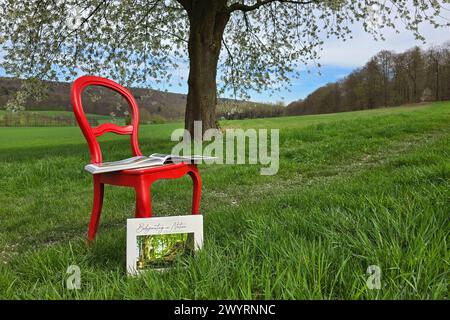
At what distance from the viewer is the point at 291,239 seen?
6.55 feet

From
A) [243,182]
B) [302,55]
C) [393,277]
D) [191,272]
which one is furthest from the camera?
[302,55]

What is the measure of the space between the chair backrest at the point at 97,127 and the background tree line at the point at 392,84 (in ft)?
92.9

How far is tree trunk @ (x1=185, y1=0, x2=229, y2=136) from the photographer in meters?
8.69

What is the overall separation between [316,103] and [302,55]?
1969cm

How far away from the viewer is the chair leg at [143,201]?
7.50 feet

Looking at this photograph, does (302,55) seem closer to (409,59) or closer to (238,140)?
(238,140)

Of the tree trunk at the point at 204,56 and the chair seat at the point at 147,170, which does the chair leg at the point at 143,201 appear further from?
the tree trunk at the point at 204,56

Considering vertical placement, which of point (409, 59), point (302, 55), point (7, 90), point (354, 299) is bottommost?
point (354, 299)

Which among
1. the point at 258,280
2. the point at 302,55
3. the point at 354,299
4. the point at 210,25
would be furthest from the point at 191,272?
the point at 302,55
